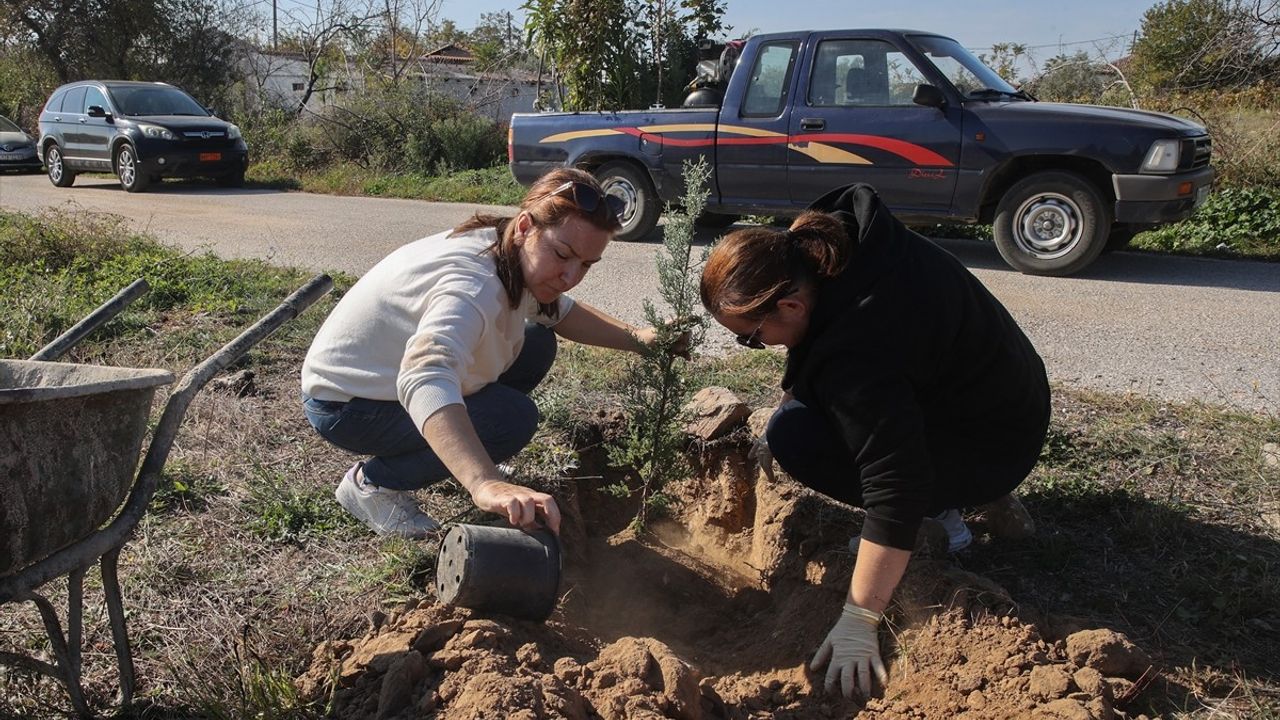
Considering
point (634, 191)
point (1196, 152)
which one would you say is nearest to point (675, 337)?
point (1196, 152)

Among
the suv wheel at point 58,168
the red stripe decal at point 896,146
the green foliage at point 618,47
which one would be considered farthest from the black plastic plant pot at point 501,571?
the suv wheel at point 58,168

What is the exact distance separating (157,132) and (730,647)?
14.0m

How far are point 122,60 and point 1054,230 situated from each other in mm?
22206

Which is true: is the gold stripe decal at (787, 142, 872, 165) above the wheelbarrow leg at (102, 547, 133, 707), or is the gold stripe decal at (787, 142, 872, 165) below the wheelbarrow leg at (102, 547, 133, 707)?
above

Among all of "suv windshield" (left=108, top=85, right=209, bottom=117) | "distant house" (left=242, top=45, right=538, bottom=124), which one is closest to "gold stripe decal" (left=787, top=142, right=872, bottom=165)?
"distant house" (left=242, top=45, right=538, bottom=124)

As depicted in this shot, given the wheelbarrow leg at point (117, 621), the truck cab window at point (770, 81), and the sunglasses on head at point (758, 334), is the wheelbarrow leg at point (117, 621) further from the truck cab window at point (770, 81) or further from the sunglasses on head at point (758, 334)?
the truck cab window at point (770, 81)

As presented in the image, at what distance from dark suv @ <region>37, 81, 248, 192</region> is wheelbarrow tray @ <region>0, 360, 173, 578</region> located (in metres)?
13.6

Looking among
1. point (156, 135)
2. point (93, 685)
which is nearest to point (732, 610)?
point (93, 685)

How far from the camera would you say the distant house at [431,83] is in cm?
1838

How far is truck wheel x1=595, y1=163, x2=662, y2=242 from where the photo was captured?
370 inches

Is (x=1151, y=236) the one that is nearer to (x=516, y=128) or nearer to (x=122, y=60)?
(x=516, y=128)

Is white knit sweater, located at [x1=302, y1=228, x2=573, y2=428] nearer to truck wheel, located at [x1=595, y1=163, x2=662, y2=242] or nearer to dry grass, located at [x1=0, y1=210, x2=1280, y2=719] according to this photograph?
dry grass, located at [x1=0, y1=210, x2=1280, y2=719]

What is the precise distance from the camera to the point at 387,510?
10.5 feet

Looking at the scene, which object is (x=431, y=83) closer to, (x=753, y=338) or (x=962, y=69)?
(x=962, y=69)
